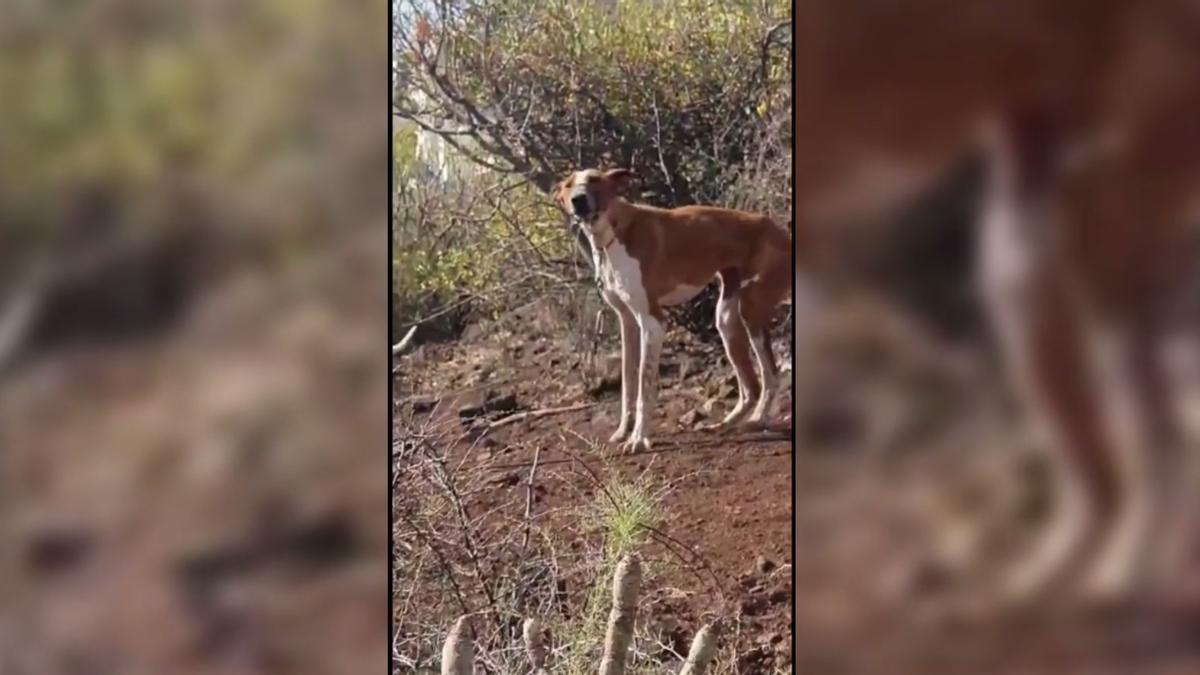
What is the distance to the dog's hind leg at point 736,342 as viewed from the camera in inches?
72.5

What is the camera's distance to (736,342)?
184 cm

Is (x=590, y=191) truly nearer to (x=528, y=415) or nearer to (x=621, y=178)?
(x=621, y=178)

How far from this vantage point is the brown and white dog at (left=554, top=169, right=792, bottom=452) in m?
1.84
